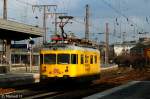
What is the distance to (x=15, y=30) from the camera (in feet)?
123

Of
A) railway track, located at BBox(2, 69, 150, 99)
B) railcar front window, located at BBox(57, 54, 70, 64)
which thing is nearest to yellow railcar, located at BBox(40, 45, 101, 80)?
railcar front window, located at BBox(57, 54, 70, 64)

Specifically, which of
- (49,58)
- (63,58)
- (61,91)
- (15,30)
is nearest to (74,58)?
(63,58)

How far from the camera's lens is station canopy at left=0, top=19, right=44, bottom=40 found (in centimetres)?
3577

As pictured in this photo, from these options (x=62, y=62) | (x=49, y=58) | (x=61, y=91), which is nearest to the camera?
(x=61, y=91)

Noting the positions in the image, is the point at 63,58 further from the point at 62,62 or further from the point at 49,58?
the point at 49,58

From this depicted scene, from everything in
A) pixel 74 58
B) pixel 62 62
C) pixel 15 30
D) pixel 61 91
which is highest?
pixel 15 30

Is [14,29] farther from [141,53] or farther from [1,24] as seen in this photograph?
[141,53]

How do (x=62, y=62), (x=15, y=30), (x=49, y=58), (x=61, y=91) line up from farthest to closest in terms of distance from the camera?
(x=15, y=30) < (x=49, y=58) < (x=62, y=62) < (x=61, y=91)

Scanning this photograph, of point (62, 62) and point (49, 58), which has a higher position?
point (49, 58)

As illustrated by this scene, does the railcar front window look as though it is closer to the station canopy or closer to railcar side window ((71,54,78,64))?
railcar side window ((71,54,78,64))

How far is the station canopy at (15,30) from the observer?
35.8m

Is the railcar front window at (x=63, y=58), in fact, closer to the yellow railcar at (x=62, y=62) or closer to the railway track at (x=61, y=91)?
the yellow railcar at (x=62, y=62)

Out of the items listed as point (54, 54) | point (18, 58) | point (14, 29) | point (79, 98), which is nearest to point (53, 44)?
point (54, 54)

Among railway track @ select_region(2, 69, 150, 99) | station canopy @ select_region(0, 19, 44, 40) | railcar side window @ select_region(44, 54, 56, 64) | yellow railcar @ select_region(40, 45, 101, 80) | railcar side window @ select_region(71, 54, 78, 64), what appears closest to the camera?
railway track @ select_region(2, 69, 150, 99)
